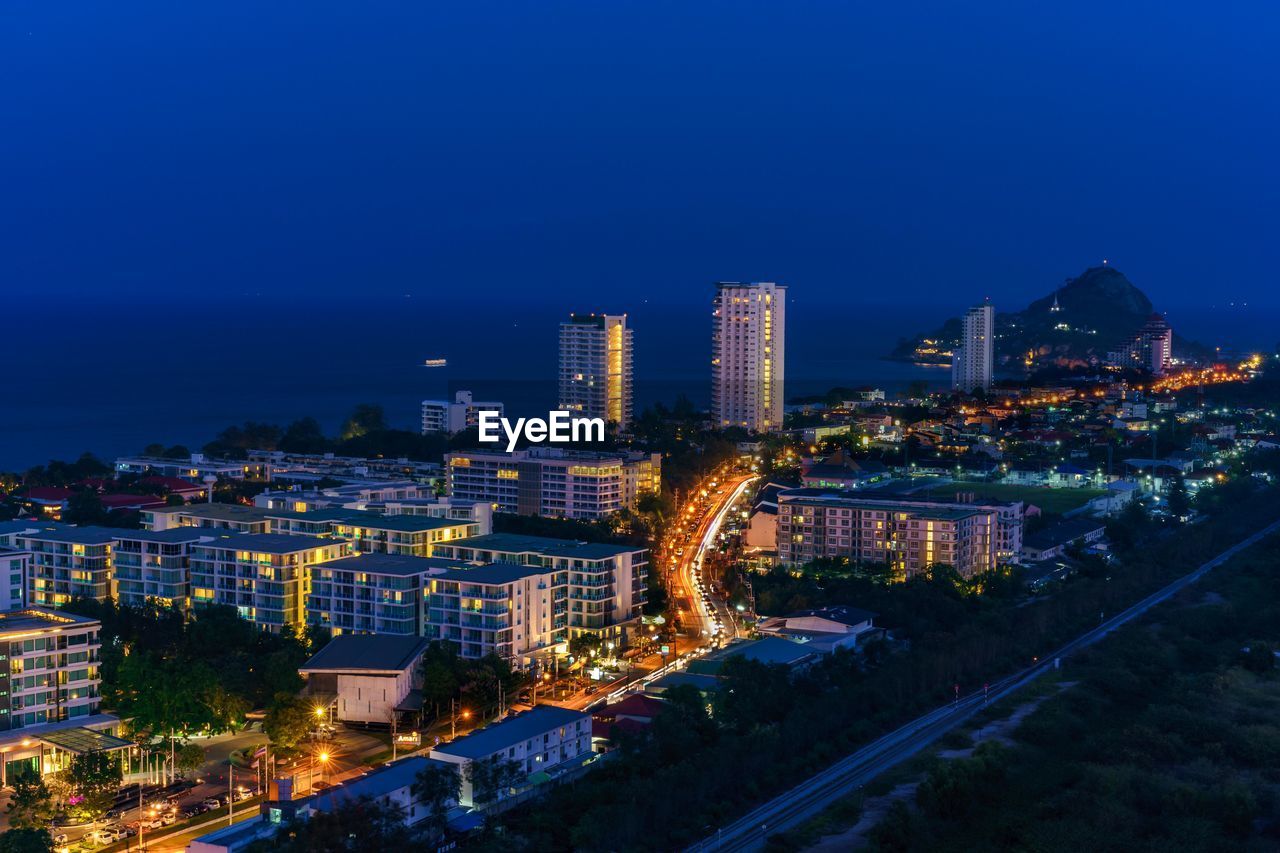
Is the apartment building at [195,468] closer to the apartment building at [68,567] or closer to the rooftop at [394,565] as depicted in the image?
the apartment building at [68,567]

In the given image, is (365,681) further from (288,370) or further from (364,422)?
(288,370)

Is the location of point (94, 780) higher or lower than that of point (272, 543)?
lower

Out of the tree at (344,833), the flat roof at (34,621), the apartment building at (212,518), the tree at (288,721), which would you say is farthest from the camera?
the apartment building at (212,518)

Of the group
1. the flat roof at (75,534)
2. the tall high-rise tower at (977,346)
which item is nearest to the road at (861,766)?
the flat roof at (75,534)

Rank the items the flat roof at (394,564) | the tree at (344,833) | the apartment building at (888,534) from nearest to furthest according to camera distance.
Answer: the tree at (344,833)
the flat roof at (394,564)
the apartment building at (888,534)

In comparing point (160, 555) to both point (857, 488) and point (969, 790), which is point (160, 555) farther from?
point (857, 488)

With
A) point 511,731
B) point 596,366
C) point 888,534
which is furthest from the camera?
point 596,366
